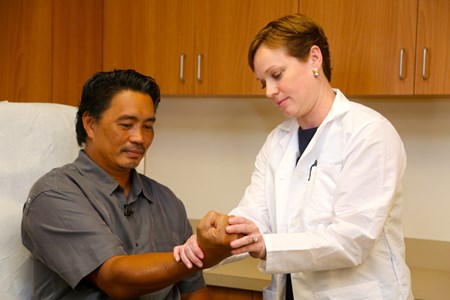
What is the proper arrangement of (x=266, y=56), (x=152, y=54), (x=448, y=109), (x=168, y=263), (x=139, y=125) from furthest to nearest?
(x=152, y=54) → (x=448, y=109) → (x=139, y=125) → (x=266, y=56) → (x=168, y=263)

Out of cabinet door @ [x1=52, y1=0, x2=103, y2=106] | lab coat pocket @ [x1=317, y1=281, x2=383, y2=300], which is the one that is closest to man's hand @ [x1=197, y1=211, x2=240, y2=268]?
lab coat pocket @ [x1=317, y1=281, x2=383, y2=300]

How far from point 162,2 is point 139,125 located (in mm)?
1064

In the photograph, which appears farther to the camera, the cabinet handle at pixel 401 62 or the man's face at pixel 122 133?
the cabinet handle at pixel 401 62

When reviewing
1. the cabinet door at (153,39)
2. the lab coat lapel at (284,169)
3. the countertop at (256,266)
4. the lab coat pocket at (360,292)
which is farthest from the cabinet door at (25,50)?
the lab coat pocket at (360,292)

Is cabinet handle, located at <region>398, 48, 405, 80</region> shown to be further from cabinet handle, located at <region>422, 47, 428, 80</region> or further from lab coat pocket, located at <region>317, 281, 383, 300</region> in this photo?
lab coat pocket, located at <region>317, 281, 383, 300</region>

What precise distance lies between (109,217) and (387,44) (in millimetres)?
1201

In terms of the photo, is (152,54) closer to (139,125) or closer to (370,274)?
(139,125)

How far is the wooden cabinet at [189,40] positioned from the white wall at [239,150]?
1.07ft

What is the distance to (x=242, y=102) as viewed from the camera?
2.71 metres

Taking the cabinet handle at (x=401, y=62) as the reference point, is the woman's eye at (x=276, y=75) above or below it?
below

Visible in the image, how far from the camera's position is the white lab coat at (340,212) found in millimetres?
1338

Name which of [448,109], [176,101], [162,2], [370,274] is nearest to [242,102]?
[176,101]

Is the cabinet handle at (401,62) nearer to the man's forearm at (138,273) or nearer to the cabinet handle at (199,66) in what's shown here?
the cabinet handle at (199,66)

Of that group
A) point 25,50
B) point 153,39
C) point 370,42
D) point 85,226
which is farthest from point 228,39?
point 85,226
